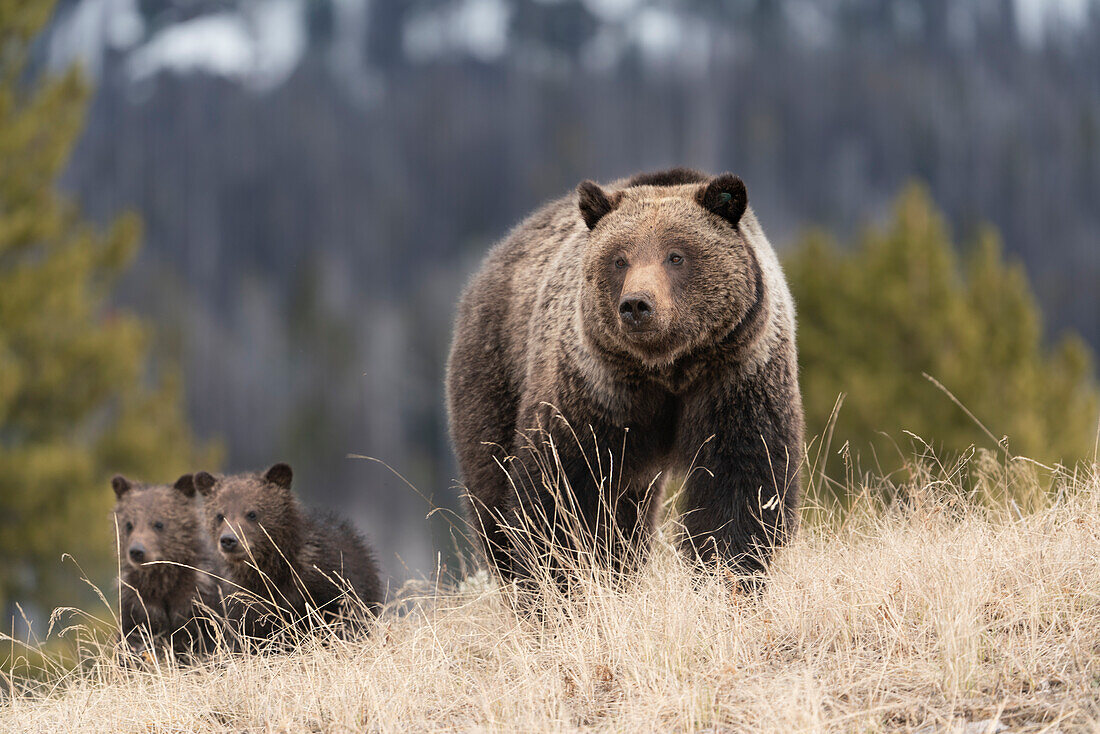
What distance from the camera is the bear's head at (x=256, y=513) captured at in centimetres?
656

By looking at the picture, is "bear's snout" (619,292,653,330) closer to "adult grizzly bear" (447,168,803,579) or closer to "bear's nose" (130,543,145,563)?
"adult grizzly bear" (447,168,803,579)

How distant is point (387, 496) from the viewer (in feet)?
151

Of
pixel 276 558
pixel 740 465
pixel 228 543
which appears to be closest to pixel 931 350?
pixel 276 558

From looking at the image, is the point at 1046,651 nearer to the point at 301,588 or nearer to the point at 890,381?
the point at 301,588

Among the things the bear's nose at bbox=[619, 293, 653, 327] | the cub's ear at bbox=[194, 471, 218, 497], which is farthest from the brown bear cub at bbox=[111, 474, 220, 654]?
the bear's nose at bbox=[619, 293, 653, 327]

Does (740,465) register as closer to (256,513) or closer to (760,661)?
(760,661)

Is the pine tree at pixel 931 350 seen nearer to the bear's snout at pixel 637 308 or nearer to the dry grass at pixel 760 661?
the dry grass at pixel 760 661

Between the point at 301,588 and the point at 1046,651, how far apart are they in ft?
13.9

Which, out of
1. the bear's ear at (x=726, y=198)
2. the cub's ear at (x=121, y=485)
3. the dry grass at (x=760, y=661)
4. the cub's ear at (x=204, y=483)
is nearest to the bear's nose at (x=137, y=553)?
the cub's ear at (x=204, y=483)

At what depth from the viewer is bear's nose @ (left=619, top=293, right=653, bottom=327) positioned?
484 centimetres

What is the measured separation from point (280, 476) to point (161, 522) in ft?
2.44

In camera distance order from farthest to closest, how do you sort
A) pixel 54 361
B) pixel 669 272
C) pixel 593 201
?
pixel 54 361, pixel 593 201, pixel 669 272

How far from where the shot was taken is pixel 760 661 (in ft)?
13.5

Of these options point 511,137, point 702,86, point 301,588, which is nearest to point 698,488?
point 301,588
